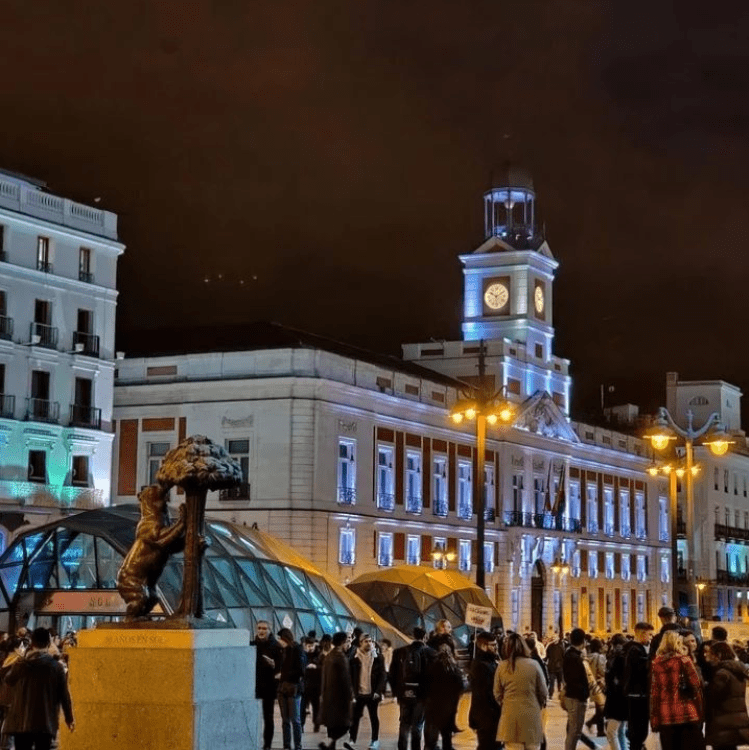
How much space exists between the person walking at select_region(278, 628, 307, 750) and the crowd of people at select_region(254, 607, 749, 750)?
0.02 metres

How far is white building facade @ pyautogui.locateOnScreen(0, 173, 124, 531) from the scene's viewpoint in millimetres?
49094

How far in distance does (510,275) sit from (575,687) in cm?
5893

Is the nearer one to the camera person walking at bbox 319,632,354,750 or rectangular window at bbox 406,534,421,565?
person walking at bbox 319,632,354,750

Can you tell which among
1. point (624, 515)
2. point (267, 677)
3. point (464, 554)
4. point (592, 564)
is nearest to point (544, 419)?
point (592, 564)

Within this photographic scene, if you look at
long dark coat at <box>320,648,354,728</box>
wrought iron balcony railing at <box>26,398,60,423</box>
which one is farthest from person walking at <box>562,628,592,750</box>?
wrought iron balcony railing at <box>26,398,60,423</box>

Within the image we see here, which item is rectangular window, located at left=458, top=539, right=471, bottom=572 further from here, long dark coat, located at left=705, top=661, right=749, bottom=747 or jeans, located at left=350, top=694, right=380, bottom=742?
long dark coat, located at left=705, top=661, right=749, bottom=747

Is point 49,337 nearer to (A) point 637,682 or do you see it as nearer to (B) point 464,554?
(B) point 464,554

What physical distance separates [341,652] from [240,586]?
16.7m

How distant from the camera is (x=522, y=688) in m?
16.6

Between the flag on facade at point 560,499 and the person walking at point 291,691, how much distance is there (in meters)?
53.9

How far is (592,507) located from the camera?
84.1m

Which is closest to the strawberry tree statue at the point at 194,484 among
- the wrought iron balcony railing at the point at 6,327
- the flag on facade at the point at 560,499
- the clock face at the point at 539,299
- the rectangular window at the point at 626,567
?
the wrought iron balcony railing at the point at 6,327

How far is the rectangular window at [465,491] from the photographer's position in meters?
69.1

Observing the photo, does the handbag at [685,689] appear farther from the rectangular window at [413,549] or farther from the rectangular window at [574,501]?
the rectangular window at [574,501]
